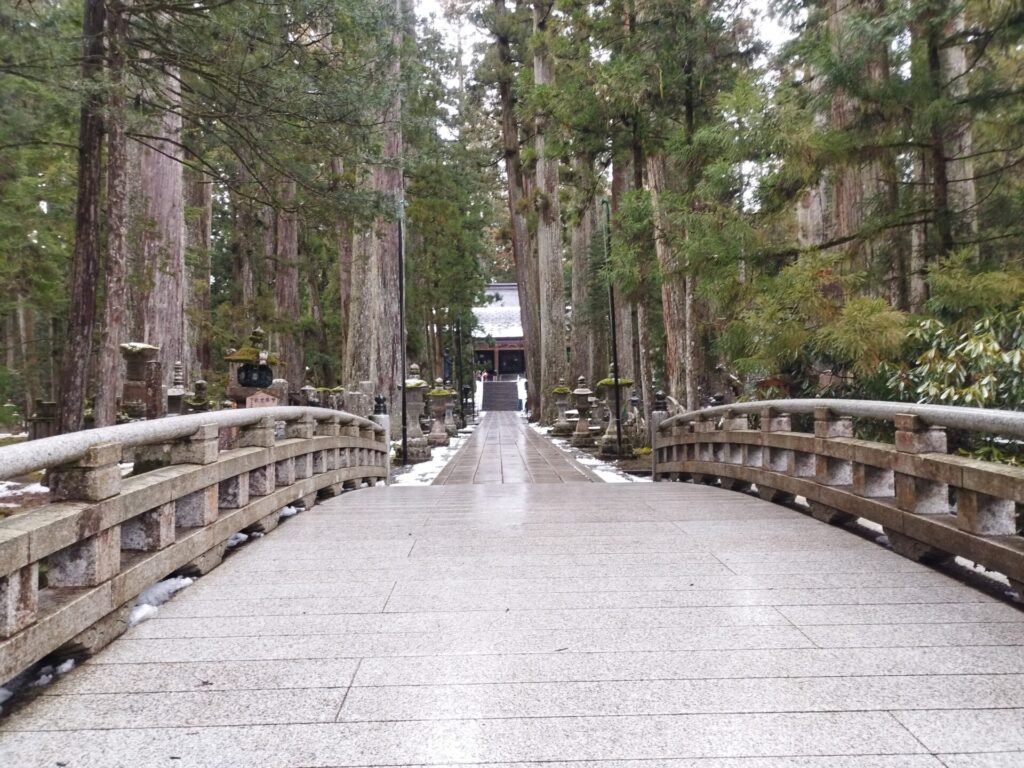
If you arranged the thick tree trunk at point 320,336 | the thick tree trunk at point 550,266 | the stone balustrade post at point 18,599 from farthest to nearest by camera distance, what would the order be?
1. the thick tree trunk at point 320,336
2. the thick tree trunk at point 550,266
3. the stone balustrade post at point 18,599

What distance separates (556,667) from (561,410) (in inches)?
803

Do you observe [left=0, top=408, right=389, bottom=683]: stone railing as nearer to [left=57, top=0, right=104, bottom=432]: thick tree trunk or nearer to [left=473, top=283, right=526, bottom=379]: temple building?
[left=57, top=0, right=104, bottom=432]: thick tree trunk

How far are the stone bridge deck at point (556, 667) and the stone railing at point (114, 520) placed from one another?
0.62 feet

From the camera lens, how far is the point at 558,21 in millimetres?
13852

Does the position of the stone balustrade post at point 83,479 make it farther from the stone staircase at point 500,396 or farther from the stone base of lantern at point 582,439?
the stone staircase at point 500,396

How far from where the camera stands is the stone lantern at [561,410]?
21.8m

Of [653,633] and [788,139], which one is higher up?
[788,139]

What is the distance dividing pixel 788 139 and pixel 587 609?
5.27m

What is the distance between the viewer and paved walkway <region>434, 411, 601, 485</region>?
12.5 meters

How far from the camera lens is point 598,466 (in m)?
14.6

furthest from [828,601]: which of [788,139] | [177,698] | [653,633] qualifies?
[788,139]

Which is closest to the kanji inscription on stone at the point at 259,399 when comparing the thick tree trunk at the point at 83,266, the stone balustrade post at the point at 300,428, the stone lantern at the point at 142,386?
the stone lantern at the point at 142,386

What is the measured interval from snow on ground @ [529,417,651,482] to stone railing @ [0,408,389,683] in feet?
25.9

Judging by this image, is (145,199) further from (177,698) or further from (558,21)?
(177,698)
